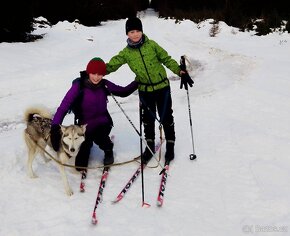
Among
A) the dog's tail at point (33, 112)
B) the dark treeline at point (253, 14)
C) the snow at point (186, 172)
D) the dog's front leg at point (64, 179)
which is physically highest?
the dog's tail at point (33, 112)

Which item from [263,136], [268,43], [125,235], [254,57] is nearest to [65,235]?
[125,235]

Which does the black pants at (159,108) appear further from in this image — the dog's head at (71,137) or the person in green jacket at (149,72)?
the dog's head at (71,137)

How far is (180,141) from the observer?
Result: 19.9 ft

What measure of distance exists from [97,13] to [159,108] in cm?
2692

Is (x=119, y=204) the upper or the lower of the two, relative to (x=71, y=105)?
lower

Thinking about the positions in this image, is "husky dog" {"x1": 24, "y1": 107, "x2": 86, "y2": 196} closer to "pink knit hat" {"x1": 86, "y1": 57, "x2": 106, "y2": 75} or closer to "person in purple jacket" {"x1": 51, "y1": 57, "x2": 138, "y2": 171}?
"person in purple jacket" {"x1": 51, "y1": 57, "x2": 138, "y2": 171}

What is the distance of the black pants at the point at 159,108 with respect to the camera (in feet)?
16.7

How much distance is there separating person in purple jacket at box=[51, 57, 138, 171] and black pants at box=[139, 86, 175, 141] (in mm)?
270

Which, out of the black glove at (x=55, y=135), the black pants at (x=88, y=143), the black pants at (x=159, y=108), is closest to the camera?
the black glove at (x=55, y=135)

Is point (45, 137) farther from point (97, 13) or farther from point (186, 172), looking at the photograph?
point (97, 13)

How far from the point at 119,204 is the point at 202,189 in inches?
43.7

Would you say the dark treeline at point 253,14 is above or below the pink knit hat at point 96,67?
below

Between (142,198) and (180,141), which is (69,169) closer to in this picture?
(142,198)

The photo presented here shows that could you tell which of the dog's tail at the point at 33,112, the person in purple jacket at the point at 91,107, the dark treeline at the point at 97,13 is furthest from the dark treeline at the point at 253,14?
the dog's tail at the point at 33,112
